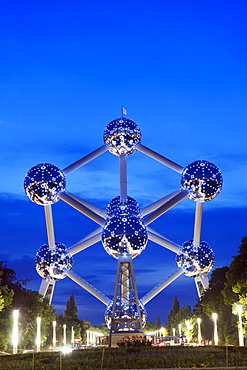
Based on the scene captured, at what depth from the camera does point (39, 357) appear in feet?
98.1

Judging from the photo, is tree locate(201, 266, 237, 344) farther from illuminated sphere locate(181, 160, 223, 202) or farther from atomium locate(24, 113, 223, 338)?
illuminated sphere locate(181, 160, 223, 202)

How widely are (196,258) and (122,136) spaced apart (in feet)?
61.5

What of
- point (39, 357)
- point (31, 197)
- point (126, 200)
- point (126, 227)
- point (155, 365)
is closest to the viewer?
point (155, 365)

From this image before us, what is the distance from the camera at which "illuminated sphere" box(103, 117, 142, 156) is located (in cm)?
6619

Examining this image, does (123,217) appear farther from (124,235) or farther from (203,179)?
(203,179)

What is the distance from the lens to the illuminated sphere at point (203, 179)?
6462cm

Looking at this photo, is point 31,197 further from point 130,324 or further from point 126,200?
point 130,324

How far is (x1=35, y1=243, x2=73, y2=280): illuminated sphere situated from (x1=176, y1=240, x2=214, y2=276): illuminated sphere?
15122 mm

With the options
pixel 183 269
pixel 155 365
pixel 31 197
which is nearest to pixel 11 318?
pixel 31 197

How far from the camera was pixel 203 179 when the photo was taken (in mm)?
64688

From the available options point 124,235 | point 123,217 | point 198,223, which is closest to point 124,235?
point 124,235

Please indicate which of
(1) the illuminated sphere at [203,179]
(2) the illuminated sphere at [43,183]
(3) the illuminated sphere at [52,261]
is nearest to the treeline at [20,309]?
(3) the illuminated sphere at [52,261]

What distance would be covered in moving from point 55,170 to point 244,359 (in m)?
43.6

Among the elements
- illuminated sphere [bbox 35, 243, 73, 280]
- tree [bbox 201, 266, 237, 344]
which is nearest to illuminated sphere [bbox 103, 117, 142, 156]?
illuminated sphere [bbox 35, 243, 73, 280]
